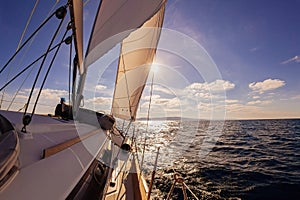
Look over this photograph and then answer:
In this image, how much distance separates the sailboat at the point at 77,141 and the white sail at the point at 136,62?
42 mm

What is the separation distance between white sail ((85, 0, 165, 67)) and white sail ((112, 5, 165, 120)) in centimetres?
258

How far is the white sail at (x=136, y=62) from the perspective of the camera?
5326mm

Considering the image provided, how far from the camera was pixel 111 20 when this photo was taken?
8.04ft

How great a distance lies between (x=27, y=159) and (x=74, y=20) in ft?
4.43

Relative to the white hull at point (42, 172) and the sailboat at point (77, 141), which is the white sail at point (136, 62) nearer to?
the sailboat at point (77, 141)

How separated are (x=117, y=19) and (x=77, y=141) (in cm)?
175

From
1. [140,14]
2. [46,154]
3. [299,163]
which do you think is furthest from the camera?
[299,163]

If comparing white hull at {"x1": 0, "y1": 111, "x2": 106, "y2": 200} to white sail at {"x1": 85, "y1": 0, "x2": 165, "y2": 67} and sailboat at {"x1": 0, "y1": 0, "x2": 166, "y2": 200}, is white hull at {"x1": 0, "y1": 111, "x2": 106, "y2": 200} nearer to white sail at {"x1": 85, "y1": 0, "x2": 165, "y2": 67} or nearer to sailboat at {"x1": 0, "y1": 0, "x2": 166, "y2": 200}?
sailboat at {"x1": 0, "y1": 0, "x2": 166, "y2": 200}

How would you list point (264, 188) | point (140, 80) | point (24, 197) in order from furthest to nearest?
point (140, 80) → point (264, 188) → point (24, 197)

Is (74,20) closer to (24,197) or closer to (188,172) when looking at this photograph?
(24,197)

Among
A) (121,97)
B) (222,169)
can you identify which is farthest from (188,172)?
(121,97)

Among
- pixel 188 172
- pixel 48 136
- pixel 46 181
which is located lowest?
pixel 188 172

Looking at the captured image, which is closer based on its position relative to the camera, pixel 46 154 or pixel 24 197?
pixel 24 197

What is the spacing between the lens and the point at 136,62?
579 cm
